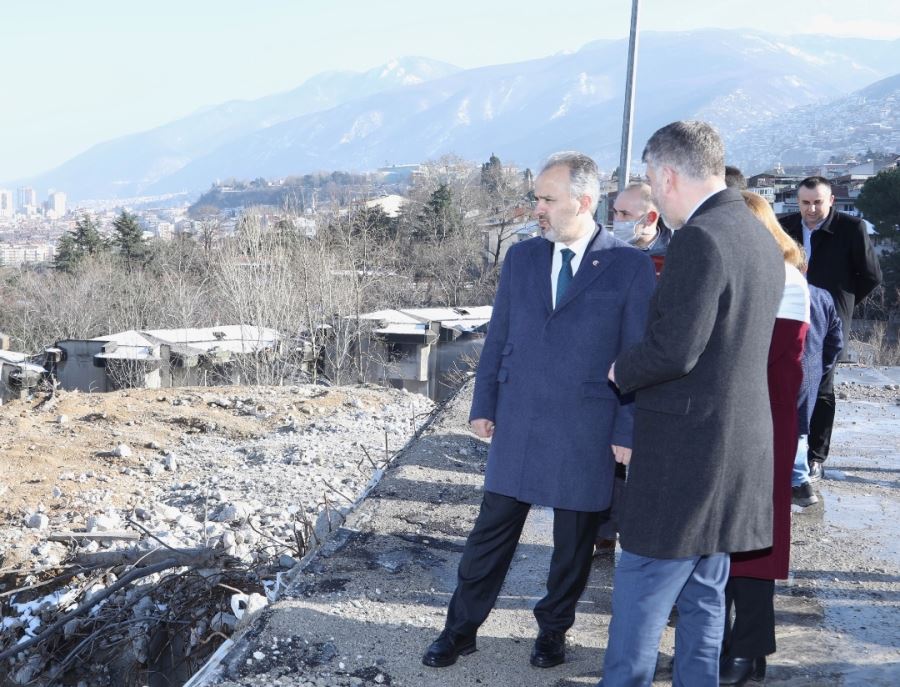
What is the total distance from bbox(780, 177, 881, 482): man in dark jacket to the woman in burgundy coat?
A: 2.50 meters

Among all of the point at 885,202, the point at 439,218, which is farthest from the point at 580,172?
the point at 439,218

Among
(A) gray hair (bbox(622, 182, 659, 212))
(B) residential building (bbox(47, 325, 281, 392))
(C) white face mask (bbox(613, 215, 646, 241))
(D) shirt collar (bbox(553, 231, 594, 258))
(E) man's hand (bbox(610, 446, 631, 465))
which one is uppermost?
(A) gray hair (bbox(622, 182, 659, 212))

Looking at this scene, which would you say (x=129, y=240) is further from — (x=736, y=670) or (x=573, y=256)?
(x=736, y=670)

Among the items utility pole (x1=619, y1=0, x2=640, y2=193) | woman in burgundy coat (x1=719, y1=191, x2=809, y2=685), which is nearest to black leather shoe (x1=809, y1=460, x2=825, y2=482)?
woman in burgundy coat (x1=719, y1=191, x2=809, y2=685)

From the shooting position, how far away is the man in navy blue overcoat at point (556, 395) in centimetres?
344

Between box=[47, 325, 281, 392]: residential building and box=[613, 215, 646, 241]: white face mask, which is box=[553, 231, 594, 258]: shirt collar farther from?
box=[47, 325, 281, 392]: residential building

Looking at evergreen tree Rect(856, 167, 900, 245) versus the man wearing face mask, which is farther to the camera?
evergreen tree Rect(856, 167, 900, 245)

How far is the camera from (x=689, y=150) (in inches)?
112

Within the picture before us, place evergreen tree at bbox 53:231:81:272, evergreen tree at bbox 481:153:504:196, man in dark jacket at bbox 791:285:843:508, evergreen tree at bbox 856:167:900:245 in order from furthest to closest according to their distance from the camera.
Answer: evergreen tree at bbox 481:153:504:196 < evergreen tree at bbox 53:231:81:272 < evergreen tree at bbox 856:167:900:245 < man in dark jacket at bbox 791:285:843:508

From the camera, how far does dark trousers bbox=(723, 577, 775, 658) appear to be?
3533 millimetres

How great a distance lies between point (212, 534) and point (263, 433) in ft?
17.3

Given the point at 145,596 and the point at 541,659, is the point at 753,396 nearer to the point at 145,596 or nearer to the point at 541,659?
the point at 541,659

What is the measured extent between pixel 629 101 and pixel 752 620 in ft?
23.0

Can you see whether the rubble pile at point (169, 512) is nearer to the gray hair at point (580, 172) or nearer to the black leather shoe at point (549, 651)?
the black leather shoe at point (549, 651)
